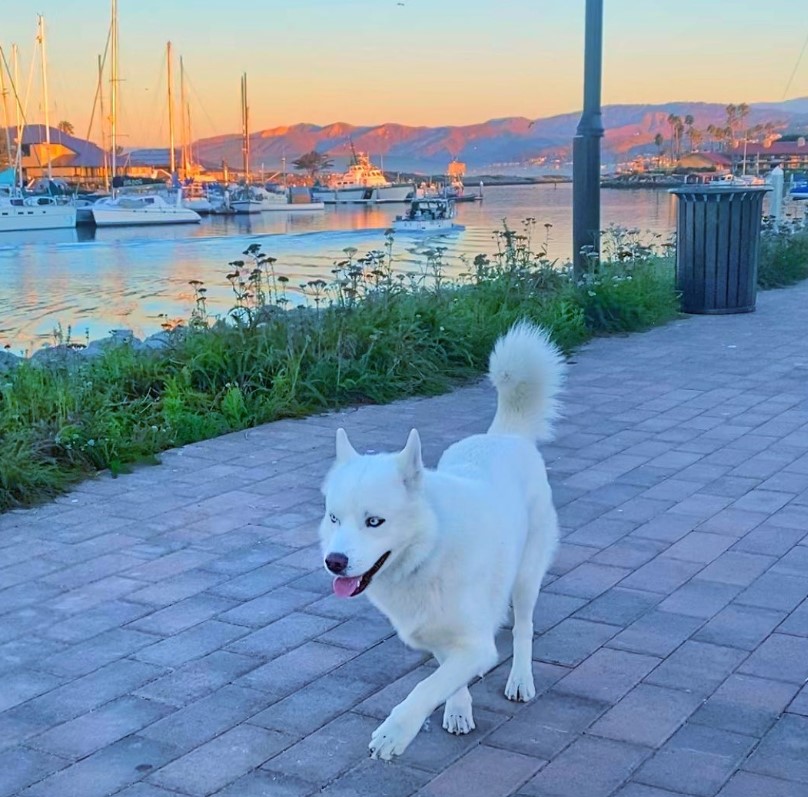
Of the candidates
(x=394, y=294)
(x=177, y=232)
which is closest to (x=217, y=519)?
(x=394, y=294)

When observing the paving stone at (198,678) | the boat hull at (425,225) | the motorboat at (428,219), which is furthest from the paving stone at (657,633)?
the motorboat at (428,219)

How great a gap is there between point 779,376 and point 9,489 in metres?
6.41

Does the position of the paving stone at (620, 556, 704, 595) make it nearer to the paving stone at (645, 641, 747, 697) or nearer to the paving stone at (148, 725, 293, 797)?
the paving stone at (645, 641, 747, 697)

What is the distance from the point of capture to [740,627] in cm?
400

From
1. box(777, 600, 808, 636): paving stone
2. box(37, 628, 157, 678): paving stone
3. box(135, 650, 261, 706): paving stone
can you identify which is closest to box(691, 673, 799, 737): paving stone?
box(777, 600, 808, 636): paving stone

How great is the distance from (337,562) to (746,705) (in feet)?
5.17

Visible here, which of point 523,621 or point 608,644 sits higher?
point 523,621

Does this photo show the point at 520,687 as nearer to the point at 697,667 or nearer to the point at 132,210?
the point at 697,667

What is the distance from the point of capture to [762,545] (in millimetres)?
4914

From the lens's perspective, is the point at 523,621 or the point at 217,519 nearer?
the point at 523,621

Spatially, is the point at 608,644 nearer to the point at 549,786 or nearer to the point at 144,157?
the point at 549,786

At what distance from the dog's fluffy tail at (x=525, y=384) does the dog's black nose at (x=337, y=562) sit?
129 cm

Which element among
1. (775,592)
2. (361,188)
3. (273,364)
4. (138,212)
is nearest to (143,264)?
(273,364)

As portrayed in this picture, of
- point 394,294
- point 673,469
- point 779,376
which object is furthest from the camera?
point 394,294
